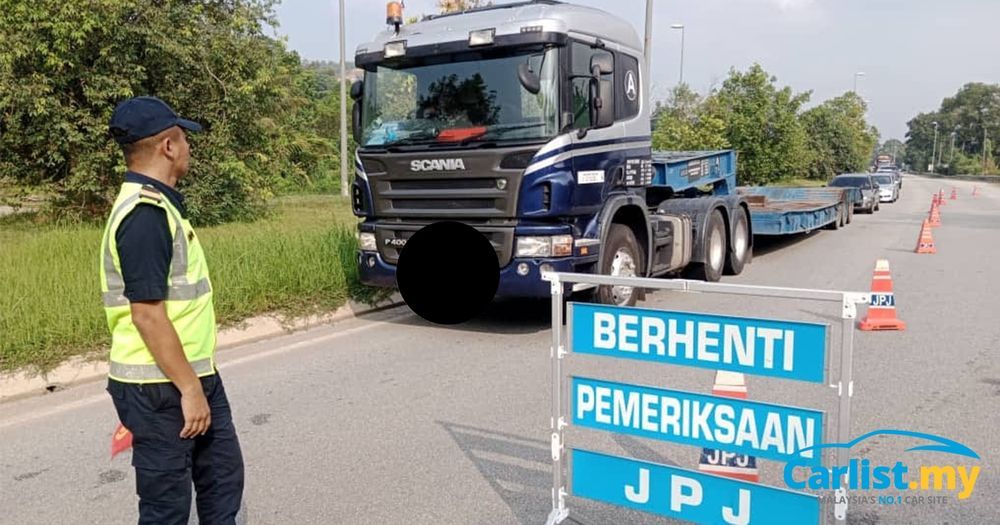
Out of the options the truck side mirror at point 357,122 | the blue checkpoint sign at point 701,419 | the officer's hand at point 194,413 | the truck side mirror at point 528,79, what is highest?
the truck side mirror at point 528,79

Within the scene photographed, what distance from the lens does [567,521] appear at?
352 centimetres

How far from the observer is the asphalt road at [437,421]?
147 inches

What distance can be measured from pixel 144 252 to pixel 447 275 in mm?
2555

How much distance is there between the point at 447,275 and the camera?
482 cm

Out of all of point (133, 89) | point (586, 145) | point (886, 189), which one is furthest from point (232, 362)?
point (886, 189)

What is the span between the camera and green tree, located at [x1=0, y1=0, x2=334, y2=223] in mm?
12008

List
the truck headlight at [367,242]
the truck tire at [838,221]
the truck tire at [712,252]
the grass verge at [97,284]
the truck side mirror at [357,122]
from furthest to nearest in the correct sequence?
the truck tire at [838,221], the truck tire at [712,252], the truck side mirror at [357,122], the truck headlight at [367,242], the grass verge at [97,284]

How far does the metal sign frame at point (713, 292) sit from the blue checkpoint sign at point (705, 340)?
0.07 meters

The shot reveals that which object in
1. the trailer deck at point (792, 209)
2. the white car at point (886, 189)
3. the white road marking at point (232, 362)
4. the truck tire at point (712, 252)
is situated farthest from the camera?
the white car at point (886, 189)

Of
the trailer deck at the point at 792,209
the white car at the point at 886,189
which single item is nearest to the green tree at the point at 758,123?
the white car at the point at 886,189

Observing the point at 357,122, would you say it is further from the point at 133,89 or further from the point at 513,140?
the point at 133,89

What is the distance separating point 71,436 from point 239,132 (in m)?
11.1

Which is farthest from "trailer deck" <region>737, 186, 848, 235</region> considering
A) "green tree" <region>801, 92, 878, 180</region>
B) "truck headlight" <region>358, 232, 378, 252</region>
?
"green tree" <region>801, 92, 878, 180</region>

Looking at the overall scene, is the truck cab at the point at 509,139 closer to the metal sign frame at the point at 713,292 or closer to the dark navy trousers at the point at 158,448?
the metal sign frame at the point at 713,292
